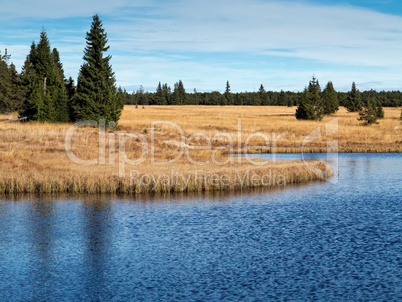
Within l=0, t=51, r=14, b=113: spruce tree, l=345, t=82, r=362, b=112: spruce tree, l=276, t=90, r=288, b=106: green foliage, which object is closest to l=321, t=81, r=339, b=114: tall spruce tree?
l=345, t=82, r=362, b=112: spruce tree

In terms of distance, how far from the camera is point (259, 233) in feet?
74.1

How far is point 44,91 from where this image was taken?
6181cm

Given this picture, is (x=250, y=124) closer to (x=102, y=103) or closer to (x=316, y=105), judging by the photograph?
(x=316, y=105)

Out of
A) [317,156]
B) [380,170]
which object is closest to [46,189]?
[380,170]

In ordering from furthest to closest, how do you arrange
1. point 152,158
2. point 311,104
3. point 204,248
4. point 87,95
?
point 311,104
point 87,95
point 152,158
point 204,248

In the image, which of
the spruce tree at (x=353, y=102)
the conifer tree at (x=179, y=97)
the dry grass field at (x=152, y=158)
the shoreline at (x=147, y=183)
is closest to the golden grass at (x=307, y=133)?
the dry grass field at (x=152, y=158)

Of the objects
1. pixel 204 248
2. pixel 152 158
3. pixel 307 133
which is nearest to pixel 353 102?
pixel 307 133

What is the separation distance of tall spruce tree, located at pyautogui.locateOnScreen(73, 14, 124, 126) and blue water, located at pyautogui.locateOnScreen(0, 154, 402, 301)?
28251 mm

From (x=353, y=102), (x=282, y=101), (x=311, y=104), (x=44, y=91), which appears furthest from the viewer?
(x=282, y=101)

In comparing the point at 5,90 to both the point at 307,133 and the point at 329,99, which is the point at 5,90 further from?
the point at 329,99

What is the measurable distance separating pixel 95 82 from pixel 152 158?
681 inches

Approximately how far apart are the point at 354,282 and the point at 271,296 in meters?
3.31

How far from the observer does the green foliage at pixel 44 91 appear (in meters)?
58.4

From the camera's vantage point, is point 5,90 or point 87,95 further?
point 5,90
